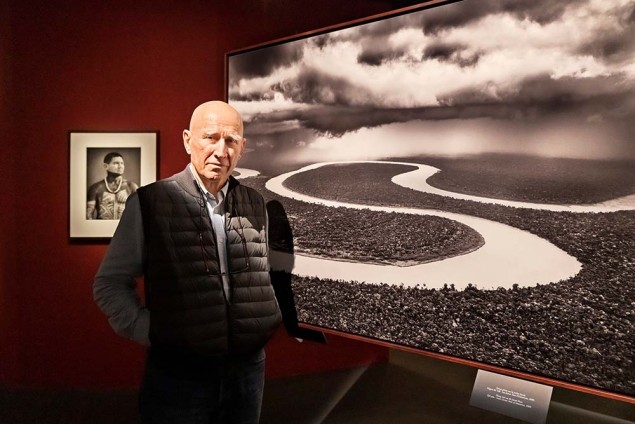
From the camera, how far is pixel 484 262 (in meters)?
2.00

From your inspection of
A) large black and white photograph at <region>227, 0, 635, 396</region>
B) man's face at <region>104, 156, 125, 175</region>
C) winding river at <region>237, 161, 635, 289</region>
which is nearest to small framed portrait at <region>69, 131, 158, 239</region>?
man's face at <region>104, 156, 125, 175</region>

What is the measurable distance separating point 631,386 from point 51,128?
311cm

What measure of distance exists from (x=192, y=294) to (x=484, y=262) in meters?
1.10

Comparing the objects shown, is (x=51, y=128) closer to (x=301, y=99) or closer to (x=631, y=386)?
(x=301, y=99)

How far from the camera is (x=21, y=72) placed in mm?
3080

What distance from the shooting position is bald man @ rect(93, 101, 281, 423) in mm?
1907

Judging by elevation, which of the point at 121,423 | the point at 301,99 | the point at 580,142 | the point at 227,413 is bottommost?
the point at 121,423

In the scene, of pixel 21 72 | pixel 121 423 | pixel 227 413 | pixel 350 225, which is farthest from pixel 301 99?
pixel 121 423

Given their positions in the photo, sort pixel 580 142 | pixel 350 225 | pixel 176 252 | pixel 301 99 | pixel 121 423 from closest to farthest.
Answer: pixel 580 142 < pixel 176 252 < pixel 350 225 < pixel 301 99 < pixel 121 423

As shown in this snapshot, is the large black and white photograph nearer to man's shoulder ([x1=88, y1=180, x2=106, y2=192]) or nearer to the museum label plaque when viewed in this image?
Answer: the museum label plaque

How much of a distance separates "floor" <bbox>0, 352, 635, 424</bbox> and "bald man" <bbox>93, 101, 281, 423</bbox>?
118 cm

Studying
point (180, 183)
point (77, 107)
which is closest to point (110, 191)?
point (77, 107)

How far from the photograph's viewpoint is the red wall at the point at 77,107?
3086 mm

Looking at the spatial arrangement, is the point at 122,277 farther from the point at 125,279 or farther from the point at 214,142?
the point at 214,142
